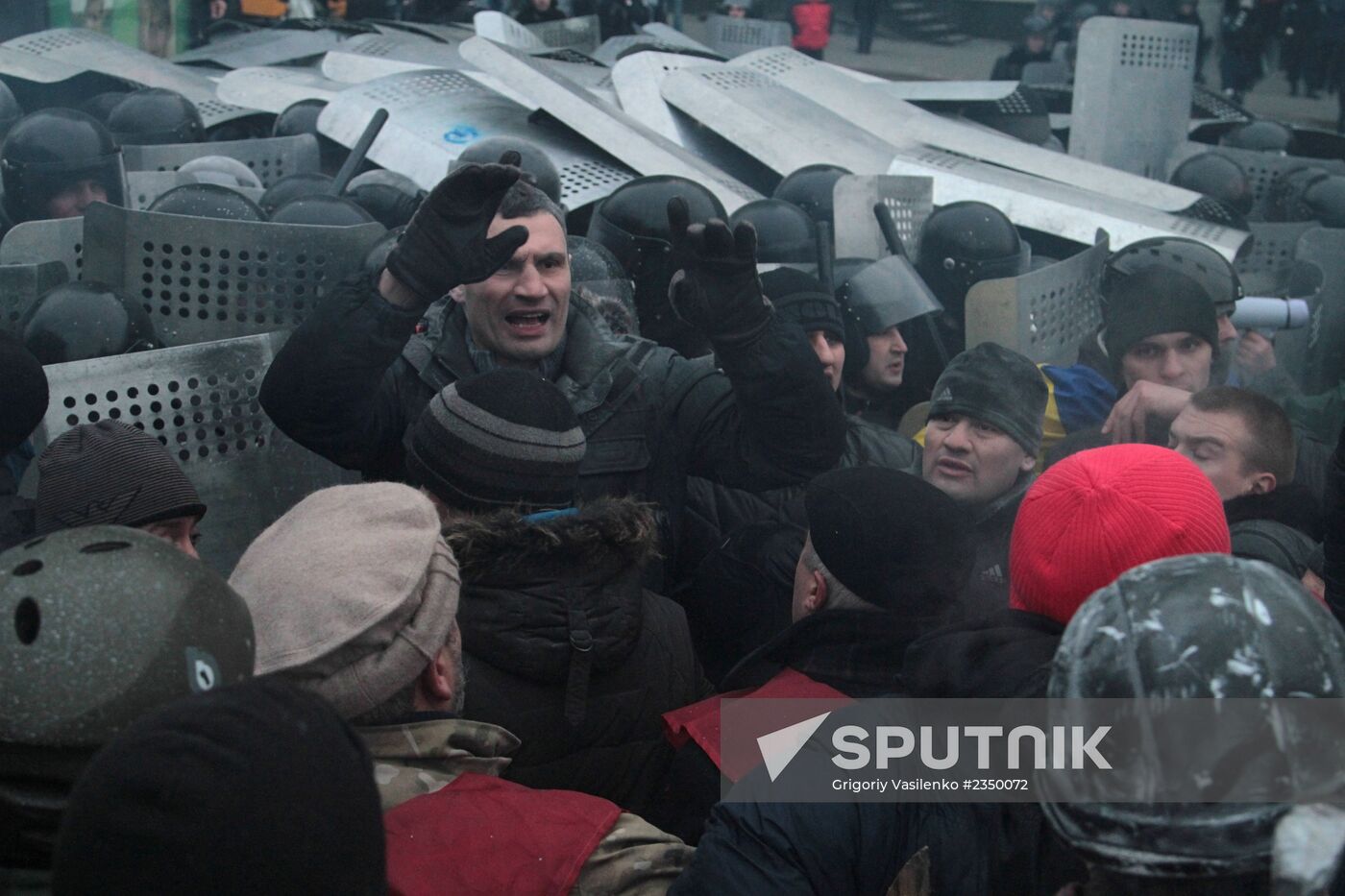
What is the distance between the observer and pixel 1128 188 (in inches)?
309

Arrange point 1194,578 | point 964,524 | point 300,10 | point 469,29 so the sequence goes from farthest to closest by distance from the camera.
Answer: point 300,10, point 469,29, point 964,524, point 1194,578

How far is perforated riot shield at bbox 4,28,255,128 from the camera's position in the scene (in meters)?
9.35

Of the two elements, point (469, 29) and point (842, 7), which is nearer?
point (469, 29)

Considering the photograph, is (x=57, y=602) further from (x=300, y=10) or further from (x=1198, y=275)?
(x=300, y=10)

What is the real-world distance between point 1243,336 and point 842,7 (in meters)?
18.7

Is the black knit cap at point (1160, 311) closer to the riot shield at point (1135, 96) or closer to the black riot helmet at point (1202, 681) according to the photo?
the black riot helmet at point (1202, 681)

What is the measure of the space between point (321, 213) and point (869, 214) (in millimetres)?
2223

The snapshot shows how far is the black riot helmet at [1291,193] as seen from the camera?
27.3ft

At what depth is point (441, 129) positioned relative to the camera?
706 centimetres

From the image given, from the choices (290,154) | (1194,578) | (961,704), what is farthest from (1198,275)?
(290,154)

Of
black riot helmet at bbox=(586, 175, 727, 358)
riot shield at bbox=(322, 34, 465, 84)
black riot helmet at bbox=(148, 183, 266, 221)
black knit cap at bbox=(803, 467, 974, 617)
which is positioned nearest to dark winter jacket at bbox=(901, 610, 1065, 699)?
black knit cap at bbox=(803, 467, 974, 617)

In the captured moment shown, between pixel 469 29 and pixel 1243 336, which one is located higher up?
pixel 469 29

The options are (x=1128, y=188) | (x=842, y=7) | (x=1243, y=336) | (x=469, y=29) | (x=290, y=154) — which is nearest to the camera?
(x=1243, y=336)

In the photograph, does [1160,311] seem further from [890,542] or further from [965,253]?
[890,542]
